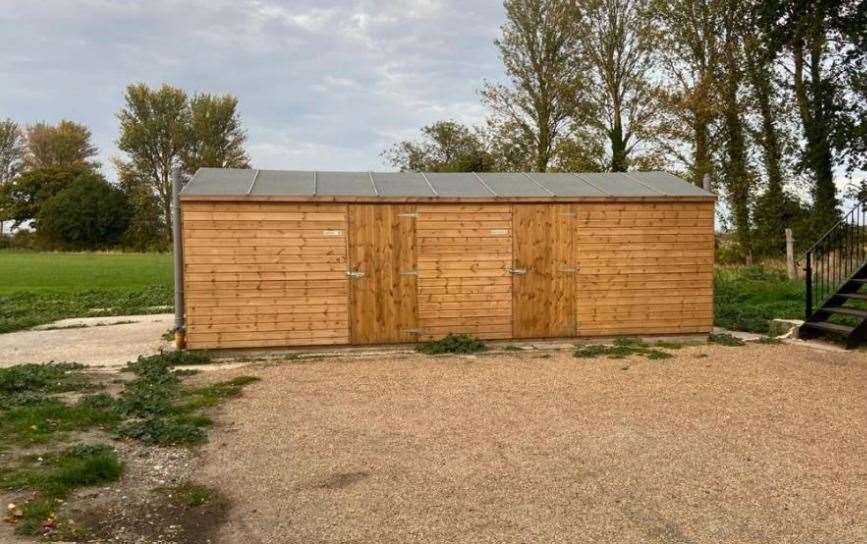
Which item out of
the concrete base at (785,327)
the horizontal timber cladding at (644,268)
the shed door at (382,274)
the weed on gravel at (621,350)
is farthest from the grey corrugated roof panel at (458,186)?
the concrete base at (785,327)

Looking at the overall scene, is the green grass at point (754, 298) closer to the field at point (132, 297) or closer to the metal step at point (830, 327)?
the field at point (132, 297)

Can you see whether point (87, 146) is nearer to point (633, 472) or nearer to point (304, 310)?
point (304, 310)

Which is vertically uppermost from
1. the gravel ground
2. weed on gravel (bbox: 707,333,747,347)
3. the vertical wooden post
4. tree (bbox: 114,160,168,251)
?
tree (bbox: 114,160,168,251)

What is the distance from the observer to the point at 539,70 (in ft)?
95.3

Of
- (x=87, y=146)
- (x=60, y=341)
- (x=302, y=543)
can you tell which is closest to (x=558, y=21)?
(x=60, y=341)

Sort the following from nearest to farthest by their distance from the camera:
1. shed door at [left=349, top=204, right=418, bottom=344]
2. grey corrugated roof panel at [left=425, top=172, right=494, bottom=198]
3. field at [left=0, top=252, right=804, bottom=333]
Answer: shed door at [left=349, top=204, right=418, bottom=344] → grey corrugated roof panel at [left=425, top=172, right=494, bottom=198] → field at [left=0, top=252, right=804, bottom=333]

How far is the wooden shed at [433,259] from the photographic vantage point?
32.6 ft

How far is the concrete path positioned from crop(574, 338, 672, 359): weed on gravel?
6164 mm

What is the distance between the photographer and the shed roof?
10172 mm

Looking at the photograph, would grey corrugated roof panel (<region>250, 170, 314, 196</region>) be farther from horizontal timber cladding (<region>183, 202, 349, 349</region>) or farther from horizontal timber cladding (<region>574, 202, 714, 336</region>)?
horizontal timber cladding (<region>574, 202, 714, 336</region>)

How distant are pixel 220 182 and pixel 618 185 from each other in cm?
640

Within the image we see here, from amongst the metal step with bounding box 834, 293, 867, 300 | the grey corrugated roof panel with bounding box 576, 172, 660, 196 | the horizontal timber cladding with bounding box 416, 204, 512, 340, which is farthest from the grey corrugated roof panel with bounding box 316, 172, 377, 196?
the metal step with bounding box 834, 293, 867, 300

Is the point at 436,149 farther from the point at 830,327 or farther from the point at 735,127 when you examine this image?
the point at 830,327

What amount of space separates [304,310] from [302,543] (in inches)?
259
